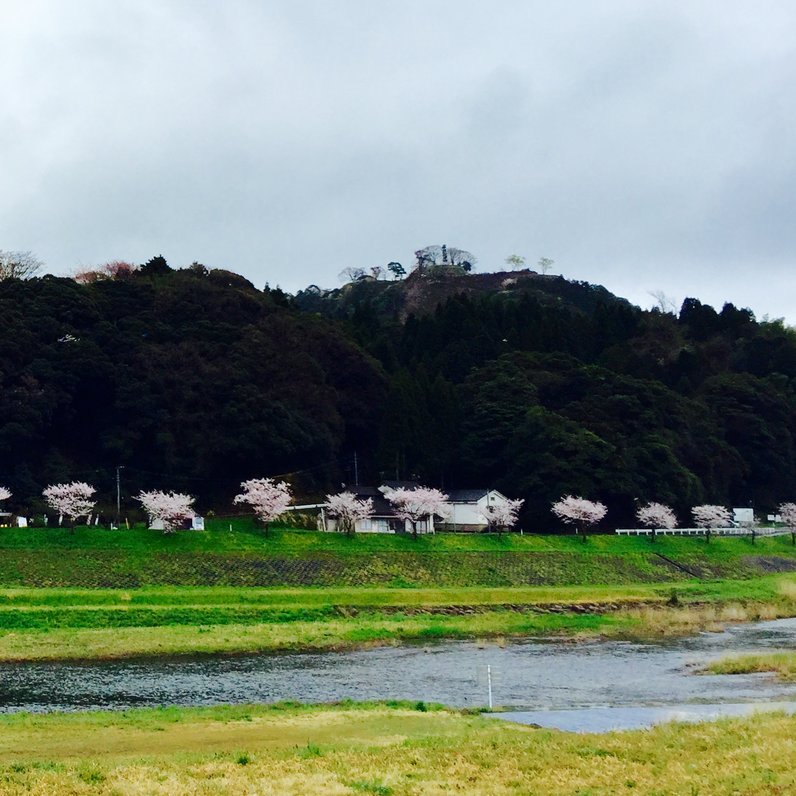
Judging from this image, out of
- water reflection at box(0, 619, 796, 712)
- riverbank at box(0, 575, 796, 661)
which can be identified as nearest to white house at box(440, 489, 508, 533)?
riverbank at box(0, 575, 796, 661)

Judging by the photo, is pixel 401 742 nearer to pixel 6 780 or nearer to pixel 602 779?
pixel 602 779

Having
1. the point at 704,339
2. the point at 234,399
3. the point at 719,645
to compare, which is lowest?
the point at 719,645

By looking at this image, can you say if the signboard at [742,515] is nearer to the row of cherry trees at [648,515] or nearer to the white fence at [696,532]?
the white fence at [696,532]

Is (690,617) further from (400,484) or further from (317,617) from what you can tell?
(400,484)

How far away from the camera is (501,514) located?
247 ft

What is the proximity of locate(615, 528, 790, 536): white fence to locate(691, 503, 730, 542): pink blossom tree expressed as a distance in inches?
20.0

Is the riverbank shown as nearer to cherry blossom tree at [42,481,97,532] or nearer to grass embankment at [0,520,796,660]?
grass embankment at [0,520,796,660]

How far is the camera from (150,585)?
5306 centimetres

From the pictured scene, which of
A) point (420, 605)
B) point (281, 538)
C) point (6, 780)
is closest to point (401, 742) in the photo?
point (6, 780)

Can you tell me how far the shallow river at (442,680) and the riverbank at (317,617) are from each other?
2.38 m

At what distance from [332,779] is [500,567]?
50101mm

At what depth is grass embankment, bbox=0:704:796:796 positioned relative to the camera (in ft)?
47.3

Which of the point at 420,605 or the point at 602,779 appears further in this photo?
the point at 420,605

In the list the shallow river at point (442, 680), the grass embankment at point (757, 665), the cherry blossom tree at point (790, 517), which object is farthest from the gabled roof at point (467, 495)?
the grass embankment at point (757, 665)
